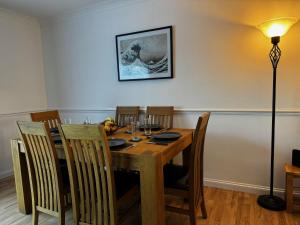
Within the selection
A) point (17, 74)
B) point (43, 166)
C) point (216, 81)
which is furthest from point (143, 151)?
point (17, 74)

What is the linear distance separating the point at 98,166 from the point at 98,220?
415 mm

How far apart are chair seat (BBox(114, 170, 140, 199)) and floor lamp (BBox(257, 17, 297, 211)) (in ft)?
4.45

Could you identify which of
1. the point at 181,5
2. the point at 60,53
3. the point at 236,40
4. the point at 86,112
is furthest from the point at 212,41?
the point at 60,53

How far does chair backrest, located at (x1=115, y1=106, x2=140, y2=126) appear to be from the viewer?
3.08 m

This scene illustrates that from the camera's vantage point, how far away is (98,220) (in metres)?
1.66

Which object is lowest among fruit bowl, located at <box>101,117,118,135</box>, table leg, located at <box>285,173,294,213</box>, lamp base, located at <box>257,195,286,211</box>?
lamp base, located at <box>257,195,286,211</box>

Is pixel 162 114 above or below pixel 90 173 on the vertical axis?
above

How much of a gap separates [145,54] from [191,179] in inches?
72.4

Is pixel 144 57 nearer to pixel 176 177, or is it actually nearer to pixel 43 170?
pixel 176 177

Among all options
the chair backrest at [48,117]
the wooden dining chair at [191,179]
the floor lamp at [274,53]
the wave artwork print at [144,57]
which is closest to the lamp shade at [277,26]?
the floor lamp at [274,53]

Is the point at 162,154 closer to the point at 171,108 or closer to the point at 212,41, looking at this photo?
the point at 171,108

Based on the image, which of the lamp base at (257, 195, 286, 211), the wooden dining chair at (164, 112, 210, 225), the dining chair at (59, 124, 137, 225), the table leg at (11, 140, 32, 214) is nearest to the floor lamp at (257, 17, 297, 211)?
the lamp base at (257, 195, 286, 211)

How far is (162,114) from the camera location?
9.42 ft

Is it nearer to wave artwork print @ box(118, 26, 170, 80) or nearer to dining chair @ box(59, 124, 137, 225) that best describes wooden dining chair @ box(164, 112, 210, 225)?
dining chair @ box(59, 124, 137, 225)
